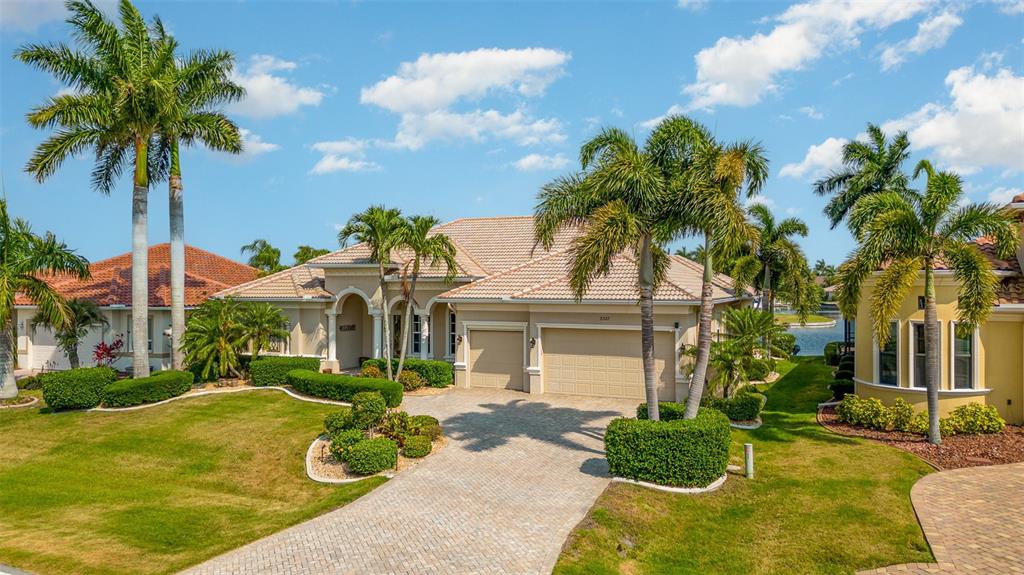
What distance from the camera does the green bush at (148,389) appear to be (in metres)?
21.9

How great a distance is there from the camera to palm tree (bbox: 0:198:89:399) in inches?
860

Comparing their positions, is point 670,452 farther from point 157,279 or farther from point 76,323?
point 157,279

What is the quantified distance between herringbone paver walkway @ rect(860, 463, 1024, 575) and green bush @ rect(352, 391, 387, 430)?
1170 cm

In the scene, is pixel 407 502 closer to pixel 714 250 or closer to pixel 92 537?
pixel 92 537

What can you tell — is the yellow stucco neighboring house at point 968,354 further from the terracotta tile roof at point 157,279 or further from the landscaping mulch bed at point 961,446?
the terracotta tile roof at point 157,279

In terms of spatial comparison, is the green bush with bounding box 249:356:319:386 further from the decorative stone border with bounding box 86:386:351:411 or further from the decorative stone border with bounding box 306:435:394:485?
the decorative stone border with bounding box 306:435:394:485

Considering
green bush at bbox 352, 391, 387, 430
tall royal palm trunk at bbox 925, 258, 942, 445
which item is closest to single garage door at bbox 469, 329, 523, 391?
green bush at bbox 352, 391, 387, 430

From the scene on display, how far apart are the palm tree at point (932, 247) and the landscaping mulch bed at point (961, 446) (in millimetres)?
504

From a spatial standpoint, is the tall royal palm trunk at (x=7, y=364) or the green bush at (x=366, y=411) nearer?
the green bush at (x=366, y=411)

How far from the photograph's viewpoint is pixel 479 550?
1025 cm

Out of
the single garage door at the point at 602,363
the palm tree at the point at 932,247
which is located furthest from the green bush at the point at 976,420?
the single garage door at the point at 602,363

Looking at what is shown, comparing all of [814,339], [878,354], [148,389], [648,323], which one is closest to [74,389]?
[148,389]

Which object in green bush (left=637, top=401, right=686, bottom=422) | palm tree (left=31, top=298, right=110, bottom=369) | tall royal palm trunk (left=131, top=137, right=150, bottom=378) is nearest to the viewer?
green bush (left=637, top=401, right=686, bottom=422)

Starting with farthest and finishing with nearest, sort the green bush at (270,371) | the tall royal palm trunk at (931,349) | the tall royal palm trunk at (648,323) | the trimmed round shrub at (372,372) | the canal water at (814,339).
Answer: the canal water at (814,339) < the green bush at (270,371) < the trimmed round shrub at (372,372) < the tall royal palm trunk at (931,349) < the tall royal palm trunk at (648,323)
